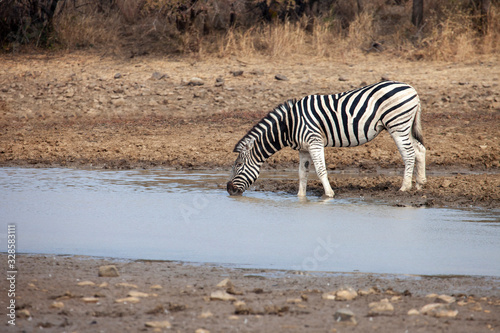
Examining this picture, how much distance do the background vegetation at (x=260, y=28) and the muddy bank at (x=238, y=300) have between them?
1121cm

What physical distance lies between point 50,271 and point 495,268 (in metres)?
3.53

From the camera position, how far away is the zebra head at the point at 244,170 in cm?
833

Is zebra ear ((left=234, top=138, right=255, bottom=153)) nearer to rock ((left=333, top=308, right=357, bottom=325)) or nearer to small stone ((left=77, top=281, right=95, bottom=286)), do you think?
small stone ((left=77, top=281, right=95, bottom=286))

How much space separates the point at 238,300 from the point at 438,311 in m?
1.27

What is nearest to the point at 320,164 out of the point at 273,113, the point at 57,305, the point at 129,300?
the point at 273,113

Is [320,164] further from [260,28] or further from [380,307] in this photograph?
[260,28]

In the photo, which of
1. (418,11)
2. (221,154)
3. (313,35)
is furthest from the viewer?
(313,35)

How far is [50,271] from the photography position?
4.87 m

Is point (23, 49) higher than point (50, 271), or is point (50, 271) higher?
point (23, 49)

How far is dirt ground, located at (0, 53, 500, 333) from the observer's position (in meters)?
3.80

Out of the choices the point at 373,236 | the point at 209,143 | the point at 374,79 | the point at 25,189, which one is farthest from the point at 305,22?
the point at 373,236

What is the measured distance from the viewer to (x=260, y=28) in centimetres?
1662

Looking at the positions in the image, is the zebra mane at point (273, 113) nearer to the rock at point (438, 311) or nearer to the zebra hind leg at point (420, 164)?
the zebra hind leg at point (420, 164)

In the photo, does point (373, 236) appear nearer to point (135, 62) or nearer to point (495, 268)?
point (495, 268)
